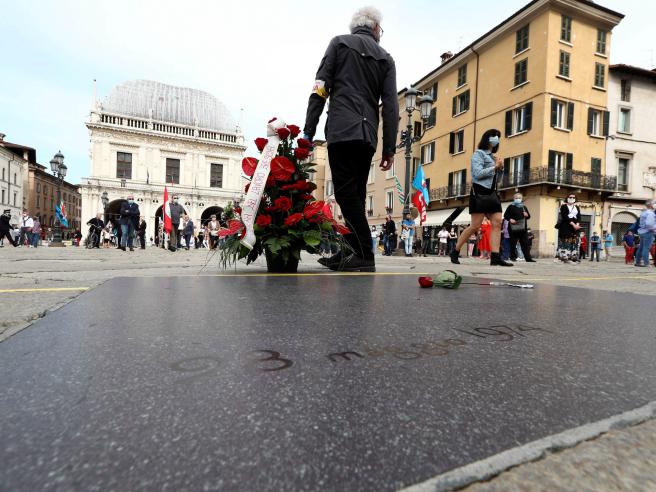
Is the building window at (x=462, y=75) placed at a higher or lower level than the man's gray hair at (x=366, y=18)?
higher

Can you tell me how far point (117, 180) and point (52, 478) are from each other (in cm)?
4070

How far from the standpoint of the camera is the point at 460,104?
25.8 metres

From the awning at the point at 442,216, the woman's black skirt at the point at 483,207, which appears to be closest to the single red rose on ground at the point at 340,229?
the woman's black skirt at the point at 483,207

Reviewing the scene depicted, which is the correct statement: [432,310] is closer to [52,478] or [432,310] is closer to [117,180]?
[52,478]

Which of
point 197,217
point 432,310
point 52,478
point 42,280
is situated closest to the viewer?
point 52,478

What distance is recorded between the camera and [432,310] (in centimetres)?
156

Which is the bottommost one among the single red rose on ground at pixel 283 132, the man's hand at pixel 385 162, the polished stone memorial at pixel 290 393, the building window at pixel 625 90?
the polished stone memorial at pixel 290 393

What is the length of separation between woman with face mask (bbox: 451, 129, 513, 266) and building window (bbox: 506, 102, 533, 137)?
18235 millimetres

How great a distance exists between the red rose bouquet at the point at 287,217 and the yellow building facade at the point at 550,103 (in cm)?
1959

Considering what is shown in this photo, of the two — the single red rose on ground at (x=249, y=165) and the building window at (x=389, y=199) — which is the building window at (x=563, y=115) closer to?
the building window at (x=389, y=199)

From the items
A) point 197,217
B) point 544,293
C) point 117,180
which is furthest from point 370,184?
point 544,293

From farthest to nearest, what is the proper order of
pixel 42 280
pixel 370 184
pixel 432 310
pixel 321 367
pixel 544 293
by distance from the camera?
pixel 370 184 < pixel 42 280 < pixel 544 293 < pixel 432 310 < pixel 321 367

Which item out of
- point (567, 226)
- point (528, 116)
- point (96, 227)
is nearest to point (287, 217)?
point (567, 226)

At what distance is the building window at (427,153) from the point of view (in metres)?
28.2
